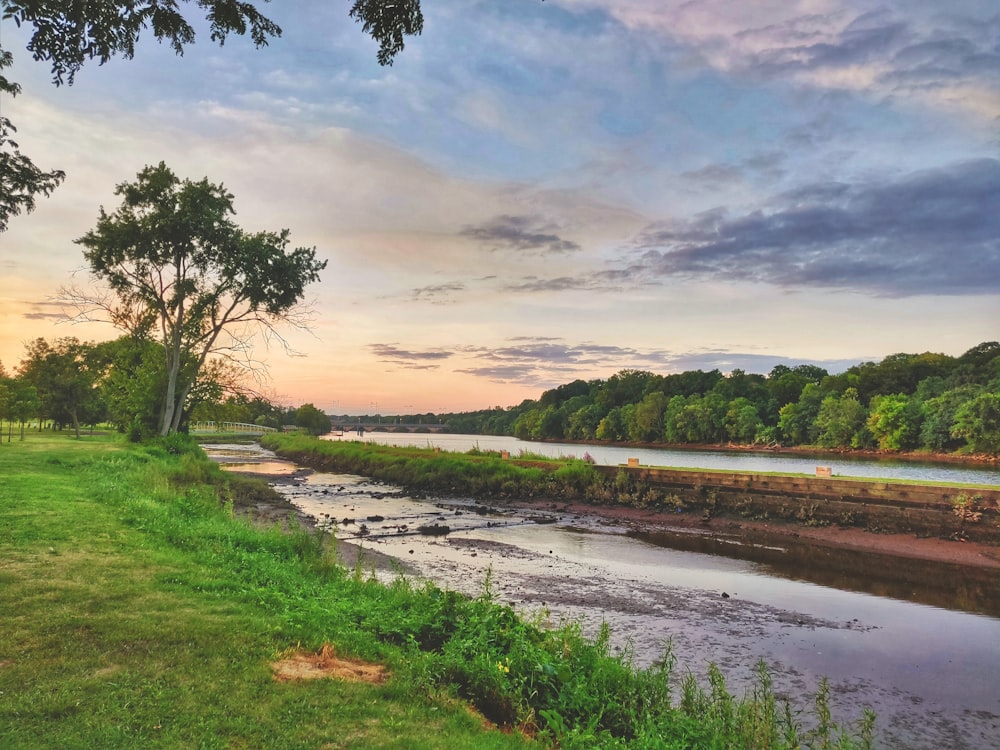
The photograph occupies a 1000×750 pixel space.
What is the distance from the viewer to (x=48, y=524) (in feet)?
34.3

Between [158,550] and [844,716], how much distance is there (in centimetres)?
1055

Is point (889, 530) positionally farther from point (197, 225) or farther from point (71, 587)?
point (197, 225)

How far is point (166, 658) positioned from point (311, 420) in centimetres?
14526

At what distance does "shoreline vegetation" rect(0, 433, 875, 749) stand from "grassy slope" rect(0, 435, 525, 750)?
0.02 meters

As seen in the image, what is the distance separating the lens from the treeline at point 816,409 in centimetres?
7025

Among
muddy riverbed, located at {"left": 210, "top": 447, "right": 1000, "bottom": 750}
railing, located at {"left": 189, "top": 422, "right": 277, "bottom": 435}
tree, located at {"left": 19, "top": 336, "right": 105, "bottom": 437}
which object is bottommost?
railing, located at {"left": 189, "top": 422, "right": 277, "bottom": 435}

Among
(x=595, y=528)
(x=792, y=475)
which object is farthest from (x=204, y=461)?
(x=792, y=475)

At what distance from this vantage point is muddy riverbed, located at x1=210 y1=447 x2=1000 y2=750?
27.6ft

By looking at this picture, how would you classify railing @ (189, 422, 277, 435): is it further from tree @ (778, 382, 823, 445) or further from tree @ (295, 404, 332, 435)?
tree @ (778, 382, 823, 445)

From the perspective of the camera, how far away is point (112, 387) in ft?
136

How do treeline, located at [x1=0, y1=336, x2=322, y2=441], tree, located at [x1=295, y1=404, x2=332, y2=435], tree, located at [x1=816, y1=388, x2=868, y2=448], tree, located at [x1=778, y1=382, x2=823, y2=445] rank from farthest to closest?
1. tree, located at [x1=295, y1=404, x2=332, y2=435]
2. tree, located at [x1=778, y1=382, x2=823, y2=445]
3. tree, located at [x1=816, y1=388, x2=868, y2=448]
4. treeline, located at [x1=0, y1=336, x2=322, y2=441]

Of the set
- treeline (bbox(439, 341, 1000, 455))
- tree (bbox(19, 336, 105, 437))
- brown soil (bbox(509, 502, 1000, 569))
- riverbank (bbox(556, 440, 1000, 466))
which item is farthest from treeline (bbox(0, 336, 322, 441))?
treeline (bbox(439, 341, 1000, 455))

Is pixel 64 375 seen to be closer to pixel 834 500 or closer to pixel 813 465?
pixel 834 500

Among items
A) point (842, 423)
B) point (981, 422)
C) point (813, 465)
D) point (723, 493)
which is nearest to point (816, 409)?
point (842, 423)
